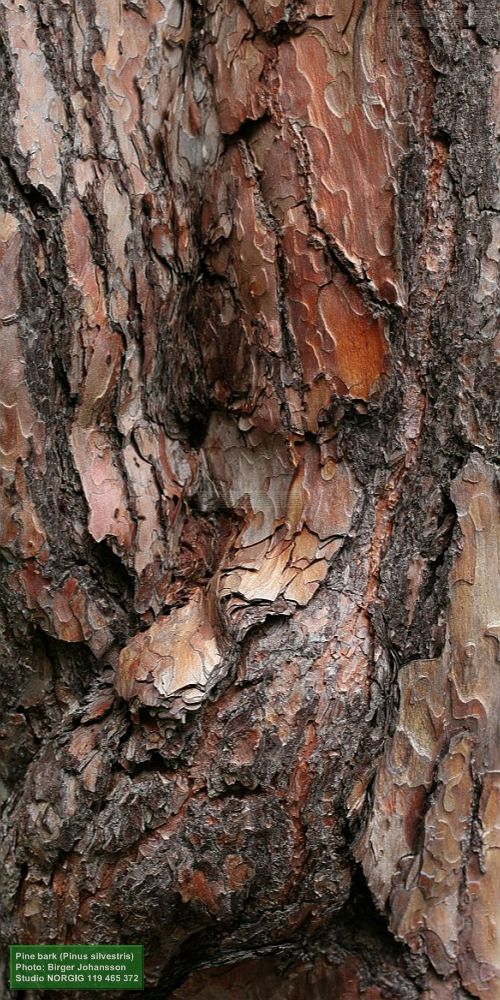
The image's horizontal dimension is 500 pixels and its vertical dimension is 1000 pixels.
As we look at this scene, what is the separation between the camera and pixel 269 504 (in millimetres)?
1265

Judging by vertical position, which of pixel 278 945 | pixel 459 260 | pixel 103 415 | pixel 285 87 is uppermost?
pixel 285 87

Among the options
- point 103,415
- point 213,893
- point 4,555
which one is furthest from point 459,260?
point 213,893

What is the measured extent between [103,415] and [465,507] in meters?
0.51

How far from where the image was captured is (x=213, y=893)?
45.0 inches

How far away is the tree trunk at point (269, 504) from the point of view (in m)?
1.15

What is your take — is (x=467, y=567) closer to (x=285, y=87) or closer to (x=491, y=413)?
(x=491, y=413)

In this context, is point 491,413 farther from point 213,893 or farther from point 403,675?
point 213,893

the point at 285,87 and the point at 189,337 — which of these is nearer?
the point at 285,87

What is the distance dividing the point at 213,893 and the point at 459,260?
86 centimetres

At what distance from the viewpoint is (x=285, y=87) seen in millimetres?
1192

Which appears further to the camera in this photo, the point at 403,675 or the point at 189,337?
the point at 189,337

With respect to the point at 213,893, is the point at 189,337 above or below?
above

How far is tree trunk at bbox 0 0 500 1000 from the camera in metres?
1.15

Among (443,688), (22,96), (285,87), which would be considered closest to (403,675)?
(443,688)
